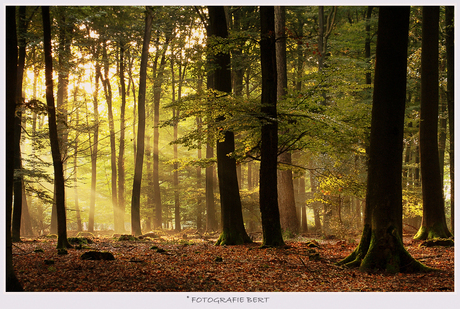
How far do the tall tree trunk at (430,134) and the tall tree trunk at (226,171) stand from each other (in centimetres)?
514

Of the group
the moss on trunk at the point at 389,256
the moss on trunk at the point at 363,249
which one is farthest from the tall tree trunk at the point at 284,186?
the moss on trunk at the point at 389,256

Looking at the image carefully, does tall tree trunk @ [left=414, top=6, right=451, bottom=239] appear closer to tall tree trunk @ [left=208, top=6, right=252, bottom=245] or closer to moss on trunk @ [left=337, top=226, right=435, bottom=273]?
moss on trunk @ [left=337, top=226, right=435, bottom=273]

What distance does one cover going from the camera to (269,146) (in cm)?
814

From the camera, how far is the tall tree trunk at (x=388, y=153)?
580cm

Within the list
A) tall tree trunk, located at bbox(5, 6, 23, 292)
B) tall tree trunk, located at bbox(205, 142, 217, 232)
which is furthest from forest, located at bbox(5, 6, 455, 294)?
tall tree trunk, located at bbox(205, 142, 217, 232)

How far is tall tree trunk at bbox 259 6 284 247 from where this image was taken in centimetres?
813

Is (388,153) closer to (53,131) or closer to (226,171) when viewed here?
(226,171)

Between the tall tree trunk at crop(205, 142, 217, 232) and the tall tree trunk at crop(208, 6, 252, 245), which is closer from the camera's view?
the tall tree trunk at crop(208, 6, 252, 245)

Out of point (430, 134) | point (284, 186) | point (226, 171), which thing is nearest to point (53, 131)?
point (226, 171)

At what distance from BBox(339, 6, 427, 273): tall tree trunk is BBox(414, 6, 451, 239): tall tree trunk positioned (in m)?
4.39

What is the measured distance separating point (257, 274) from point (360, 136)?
465 centimetres

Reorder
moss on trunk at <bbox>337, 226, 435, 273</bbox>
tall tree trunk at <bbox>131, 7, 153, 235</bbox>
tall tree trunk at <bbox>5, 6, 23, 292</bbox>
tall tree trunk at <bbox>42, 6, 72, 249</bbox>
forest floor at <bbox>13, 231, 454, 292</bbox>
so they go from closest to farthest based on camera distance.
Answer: tall tree trunk at <bbox>5, 6, 23, 292</bbox>, forest floor at <bbox>13, 231, 454, 292</bbox>, moss on trunk at <bbox>337, 226, 435, 273</bbox>, tall tree trunk at <bbox>42, 6, 72, 249</bbox>, tall tree trunk at <bbox>131, 7, 153, 235</bbox>

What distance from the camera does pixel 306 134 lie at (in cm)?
896

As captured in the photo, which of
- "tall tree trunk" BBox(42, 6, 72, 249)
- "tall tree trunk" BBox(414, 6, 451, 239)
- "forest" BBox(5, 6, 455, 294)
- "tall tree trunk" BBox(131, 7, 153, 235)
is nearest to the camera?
"forest" BBox(5, 6, 455, 294)
